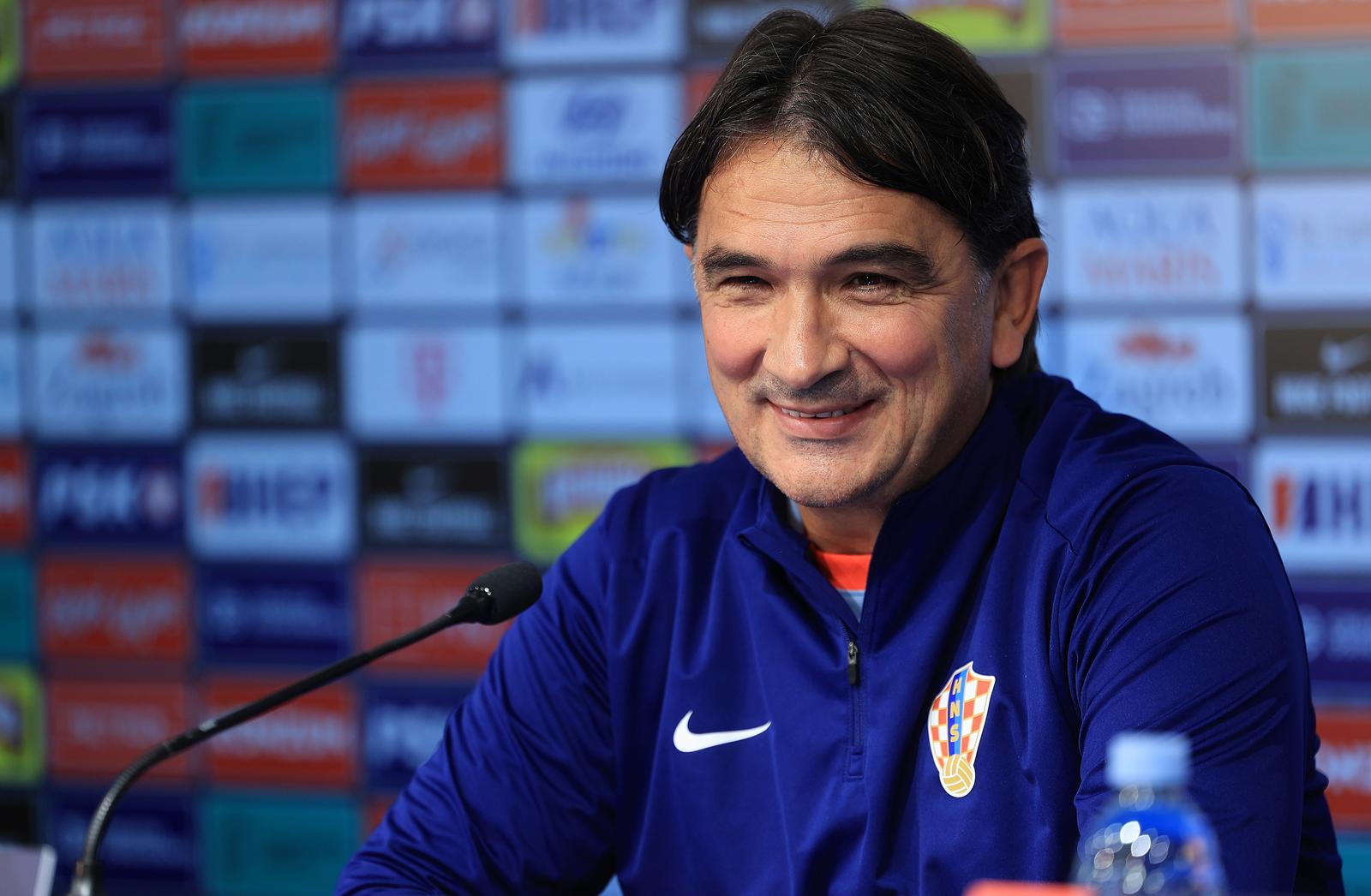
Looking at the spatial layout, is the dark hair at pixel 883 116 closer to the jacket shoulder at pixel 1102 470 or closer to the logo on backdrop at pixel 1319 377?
the jacket shoulder at pixel 1102 470

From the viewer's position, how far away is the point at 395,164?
116 inches

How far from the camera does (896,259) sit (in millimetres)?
1215

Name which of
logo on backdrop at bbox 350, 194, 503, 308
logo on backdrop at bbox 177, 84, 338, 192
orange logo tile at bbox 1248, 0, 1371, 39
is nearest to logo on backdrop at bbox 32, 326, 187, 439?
logo on backdrop at bbox 177, 84, 338, 192

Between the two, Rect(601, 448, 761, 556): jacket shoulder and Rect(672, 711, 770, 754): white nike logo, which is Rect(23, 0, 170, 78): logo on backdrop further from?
Rect(672, 711, 770, 754): white nike logo

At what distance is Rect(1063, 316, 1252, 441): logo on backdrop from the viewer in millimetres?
2609

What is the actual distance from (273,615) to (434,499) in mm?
415

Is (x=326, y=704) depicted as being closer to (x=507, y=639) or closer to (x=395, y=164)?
(x=395, y=164)

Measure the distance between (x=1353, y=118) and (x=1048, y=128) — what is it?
0.49m

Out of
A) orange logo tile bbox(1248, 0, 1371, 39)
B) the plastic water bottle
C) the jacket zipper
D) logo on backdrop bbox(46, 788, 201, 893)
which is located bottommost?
logo on backdrop bbox(46, 788, 201, 893)

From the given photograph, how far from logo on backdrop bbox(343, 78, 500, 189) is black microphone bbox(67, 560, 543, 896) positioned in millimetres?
1700

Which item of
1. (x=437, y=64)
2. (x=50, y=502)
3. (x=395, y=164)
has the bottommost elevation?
(x=50, y=502)

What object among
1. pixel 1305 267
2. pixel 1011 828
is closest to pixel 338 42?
pixel 1305 267

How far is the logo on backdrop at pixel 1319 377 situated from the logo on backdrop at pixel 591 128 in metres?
1.13

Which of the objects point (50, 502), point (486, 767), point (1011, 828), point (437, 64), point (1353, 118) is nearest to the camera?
point (1011, 828)
